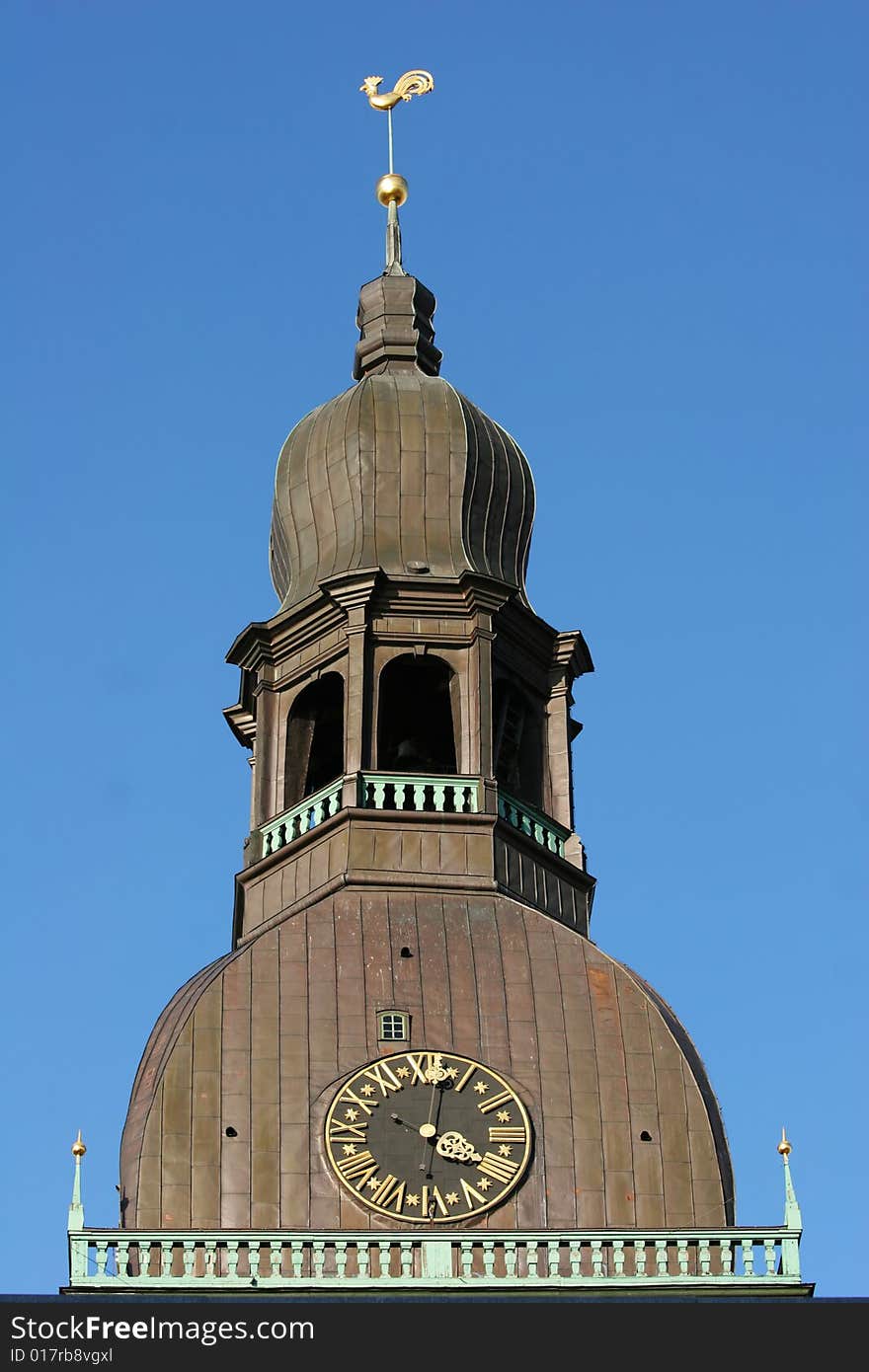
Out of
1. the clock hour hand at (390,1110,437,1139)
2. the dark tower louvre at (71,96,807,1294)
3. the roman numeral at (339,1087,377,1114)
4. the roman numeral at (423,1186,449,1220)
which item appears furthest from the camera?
the roman numeral at (339,1087,377,1114)

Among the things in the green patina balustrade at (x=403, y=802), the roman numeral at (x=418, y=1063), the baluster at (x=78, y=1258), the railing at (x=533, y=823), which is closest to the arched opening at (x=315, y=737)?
the green patina balustrade at (x=403, y=802)

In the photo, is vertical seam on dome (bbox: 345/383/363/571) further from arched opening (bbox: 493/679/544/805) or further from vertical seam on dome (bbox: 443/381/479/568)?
arched opening (bbox: 493/679/544/805)

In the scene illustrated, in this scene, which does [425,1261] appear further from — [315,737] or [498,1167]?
[315,737]

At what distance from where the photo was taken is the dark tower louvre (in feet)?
144

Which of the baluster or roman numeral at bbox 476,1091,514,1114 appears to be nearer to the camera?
the baluster

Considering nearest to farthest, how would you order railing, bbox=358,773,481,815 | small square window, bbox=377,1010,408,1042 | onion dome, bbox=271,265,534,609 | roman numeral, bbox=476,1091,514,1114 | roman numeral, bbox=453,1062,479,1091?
roman numeral, bbox=476,1091,514,1114
roman numeral, bbox=453,1062,479,1091
small square window, bbox=377,1010,408,1042
railing, bbox=358,773,481,815
onion dome, bbox=271,265,534,609

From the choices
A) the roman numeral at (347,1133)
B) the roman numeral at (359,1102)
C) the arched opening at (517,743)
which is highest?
the arched opening at (517,743)

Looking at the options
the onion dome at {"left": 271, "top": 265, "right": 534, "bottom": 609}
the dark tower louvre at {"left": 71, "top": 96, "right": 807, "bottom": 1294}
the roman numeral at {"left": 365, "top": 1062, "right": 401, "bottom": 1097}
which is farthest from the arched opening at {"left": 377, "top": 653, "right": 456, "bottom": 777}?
the roman numeral at {"left": 365, "top": 1062, "right": 401, "bottom": 1097}

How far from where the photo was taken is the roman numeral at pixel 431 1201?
44188mm

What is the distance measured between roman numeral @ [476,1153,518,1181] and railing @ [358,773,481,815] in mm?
5849

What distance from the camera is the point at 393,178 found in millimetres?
58312

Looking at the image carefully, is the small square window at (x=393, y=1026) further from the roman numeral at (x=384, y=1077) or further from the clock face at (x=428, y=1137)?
the roman numeral at (x=384, y=1077)

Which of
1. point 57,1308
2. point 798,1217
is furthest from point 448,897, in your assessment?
point 57,1308

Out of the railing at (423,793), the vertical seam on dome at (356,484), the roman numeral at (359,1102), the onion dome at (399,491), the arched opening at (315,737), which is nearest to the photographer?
the roman numeral at (359,1102)
